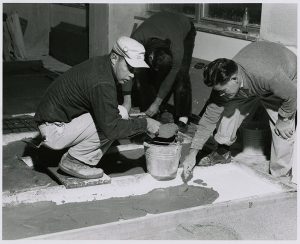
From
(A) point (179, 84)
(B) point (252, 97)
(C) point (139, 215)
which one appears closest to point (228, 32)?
(A) point (179, 84)

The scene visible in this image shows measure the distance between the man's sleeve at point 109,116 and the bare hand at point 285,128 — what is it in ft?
4.44

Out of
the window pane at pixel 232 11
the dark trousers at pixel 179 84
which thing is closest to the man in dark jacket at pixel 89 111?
the dark trousers at pixel 179 84

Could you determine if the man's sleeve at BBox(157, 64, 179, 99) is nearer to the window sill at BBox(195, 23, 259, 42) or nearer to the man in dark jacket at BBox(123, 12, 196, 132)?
the man in dark jacket at BBox(123, 12, 196, 132)

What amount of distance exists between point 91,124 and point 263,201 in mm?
1602

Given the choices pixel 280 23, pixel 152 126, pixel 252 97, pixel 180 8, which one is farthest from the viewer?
pixel 180 8

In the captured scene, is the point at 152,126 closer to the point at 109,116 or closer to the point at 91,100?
the point at 109,116

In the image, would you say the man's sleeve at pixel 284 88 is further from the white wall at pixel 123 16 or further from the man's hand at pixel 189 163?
the white wall at pixel 123 16

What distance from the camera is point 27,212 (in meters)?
3.80

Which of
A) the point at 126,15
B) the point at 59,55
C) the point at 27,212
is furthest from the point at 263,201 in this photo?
the point at 59,55

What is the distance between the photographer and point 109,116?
154 inches

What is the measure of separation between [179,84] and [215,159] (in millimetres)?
1536

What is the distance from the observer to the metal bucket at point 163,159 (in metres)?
4.33

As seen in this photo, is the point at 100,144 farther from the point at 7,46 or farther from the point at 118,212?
the point at 7,46

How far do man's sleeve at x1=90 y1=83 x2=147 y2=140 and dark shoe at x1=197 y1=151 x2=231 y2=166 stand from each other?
1031 millimetres
